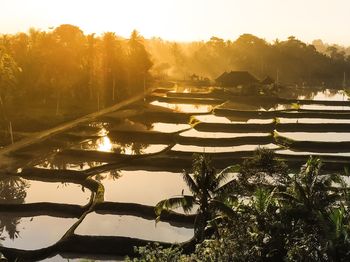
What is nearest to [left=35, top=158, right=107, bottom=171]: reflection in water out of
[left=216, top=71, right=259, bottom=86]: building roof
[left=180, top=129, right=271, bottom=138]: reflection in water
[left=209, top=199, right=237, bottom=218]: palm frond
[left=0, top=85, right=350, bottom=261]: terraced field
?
[left=0, top=85, right=350, bottom=261]: terraced field

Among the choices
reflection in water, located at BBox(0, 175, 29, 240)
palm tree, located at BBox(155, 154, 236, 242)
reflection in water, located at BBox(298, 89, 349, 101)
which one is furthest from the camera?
reflection in water, located at BBox(298, 89, 349, 101)

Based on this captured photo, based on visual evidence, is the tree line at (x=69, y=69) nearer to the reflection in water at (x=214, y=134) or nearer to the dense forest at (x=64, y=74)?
the dense forest at (x=64, y=74)

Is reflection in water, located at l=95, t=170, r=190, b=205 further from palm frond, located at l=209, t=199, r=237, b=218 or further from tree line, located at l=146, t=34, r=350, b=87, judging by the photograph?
tree line, located at l=146, t=34, r=350, b=87

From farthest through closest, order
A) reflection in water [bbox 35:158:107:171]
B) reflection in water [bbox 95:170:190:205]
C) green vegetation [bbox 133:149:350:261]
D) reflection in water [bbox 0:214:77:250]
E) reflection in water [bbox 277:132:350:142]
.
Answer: reflection in water [bbox 277:132:350:142] → reflection in water [bbox 35:158:107:171] → reflection in water [bbox 95:170:190:205] → reflection in water [bbox 0:214:77:250] → green vegetation [bbox 133:149:350:261]

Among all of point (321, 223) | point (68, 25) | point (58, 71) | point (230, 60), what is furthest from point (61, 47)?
point (230, 60)

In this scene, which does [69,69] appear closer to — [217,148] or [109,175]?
[217,148]
